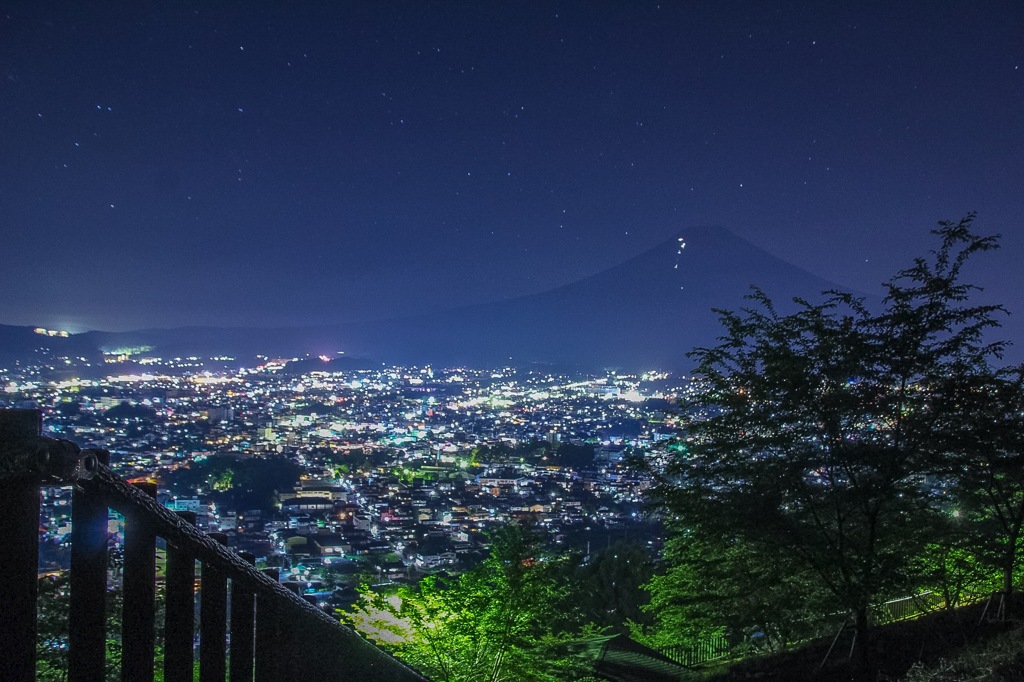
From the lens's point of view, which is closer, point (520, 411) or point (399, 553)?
point (399, 553)

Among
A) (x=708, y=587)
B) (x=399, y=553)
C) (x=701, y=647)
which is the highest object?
(x=708, y=587)

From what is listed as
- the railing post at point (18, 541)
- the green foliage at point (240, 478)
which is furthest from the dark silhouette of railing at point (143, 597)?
the green foliage at point (240, 478)

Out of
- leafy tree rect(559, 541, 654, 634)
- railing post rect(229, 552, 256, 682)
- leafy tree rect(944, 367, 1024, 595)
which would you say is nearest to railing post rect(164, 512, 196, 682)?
railing post rect(229, 552, 256, 682)

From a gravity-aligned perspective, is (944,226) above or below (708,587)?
above

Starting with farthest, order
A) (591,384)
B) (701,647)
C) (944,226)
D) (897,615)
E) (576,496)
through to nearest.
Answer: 1. (591,384)
2. (576,496)
3. (701,647)
4. (897,615)
5. (944,226)

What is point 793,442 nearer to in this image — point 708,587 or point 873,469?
point 873,469

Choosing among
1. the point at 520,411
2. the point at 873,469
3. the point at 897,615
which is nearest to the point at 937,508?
the point at 873,469

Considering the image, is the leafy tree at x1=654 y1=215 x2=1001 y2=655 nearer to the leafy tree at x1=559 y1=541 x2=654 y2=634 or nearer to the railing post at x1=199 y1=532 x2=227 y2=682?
the railing post at x1=199 y1=532 x2=227 y2=682
